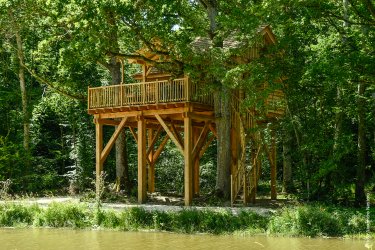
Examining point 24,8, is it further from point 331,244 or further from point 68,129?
point 331,244

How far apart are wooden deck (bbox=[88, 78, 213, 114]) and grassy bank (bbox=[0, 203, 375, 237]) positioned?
236 inches

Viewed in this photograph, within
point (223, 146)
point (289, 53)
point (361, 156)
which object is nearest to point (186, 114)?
point (223, 146)

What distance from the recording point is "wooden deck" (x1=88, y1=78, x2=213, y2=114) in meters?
24.1

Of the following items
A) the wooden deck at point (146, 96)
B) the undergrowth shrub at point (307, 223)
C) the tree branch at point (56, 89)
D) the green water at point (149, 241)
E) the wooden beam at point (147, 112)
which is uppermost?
the tree branch at point (56, 89)

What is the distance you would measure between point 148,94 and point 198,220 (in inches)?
317

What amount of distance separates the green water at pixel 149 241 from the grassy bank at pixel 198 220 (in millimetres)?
631

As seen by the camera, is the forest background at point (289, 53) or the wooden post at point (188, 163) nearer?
the forest background at point (289, 53)

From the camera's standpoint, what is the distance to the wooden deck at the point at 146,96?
950 inches

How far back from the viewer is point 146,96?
25.3 m

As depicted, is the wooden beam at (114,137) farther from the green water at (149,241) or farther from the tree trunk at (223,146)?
the green water at (149,241)

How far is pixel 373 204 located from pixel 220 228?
8.81m

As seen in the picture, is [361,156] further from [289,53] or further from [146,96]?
[146,96]

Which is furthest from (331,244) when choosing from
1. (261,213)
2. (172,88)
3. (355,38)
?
(172,88)

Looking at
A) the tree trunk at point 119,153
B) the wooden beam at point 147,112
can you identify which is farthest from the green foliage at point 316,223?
the tree trunk at point 119,153
